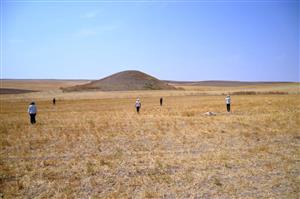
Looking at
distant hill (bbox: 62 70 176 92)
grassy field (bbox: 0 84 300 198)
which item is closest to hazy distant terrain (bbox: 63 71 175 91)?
distant hill (bbox: 62 70 176 92)

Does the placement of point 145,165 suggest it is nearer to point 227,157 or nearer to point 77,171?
point 77,171

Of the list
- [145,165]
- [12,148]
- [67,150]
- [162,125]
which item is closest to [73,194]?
[145,165]

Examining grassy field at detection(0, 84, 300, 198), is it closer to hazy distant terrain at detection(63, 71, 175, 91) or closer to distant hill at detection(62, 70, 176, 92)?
hazy distant terrain at detection(63, 71, 175, 91)

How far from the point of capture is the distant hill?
115250 millimetres

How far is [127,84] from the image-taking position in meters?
125

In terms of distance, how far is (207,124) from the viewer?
1811 centimetres

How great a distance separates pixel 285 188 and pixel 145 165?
4117mm

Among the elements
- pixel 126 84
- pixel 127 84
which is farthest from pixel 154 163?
pixel 127 84

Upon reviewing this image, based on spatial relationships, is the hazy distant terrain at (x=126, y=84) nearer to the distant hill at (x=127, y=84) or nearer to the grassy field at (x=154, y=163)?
the distant hill at (x=127, y=84)

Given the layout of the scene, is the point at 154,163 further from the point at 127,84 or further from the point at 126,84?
the point at 127,84

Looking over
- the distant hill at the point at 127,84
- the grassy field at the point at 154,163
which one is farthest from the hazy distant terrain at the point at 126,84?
the grassy field at the point at 154,163

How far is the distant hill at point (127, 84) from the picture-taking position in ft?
378

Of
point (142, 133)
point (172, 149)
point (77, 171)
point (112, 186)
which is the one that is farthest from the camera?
point (142, 133)

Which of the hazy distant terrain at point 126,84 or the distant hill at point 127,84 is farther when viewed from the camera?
the distant hill at point 127,84
